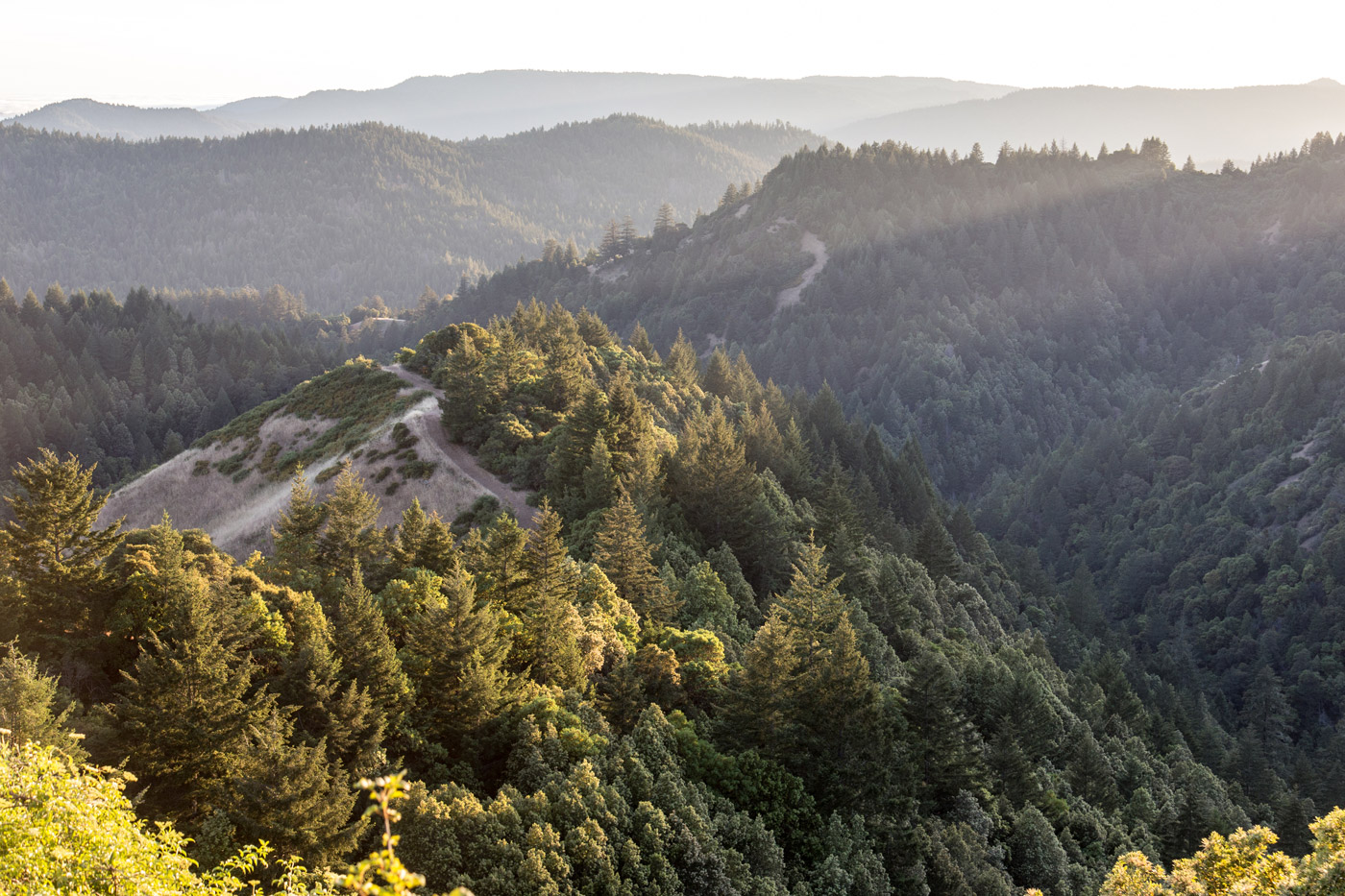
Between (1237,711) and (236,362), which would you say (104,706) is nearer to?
(1237,711)

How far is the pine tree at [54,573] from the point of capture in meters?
30.8

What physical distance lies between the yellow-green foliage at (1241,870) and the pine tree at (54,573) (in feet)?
115

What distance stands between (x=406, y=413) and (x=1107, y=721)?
61200 mm

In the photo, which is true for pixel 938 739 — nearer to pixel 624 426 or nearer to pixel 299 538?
pixel 299 538

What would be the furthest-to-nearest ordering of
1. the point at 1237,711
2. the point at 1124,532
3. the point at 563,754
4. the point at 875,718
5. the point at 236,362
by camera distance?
the point at 236,362, the point at 1124,532, the point at 1237,711, the point at 875,718, the point at 563,754

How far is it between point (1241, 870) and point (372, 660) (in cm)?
2577

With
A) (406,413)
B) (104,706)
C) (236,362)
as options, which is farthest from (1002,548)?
(236,362)

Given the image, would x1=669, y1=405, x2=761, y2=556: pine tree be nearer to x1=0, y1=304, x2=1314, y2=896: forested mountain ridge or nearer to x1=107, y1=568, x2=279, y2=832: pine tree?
x1=0, y1=304, x2=1314, y2=896: forested mountain ridge

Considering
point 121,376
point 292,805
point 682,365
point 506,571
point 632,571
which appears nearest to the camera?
point 292,805

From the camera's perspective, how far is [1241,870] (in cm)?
2158

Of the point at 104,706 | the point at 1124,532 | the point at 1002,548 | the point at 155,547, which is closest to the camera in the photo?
the point at 104,706

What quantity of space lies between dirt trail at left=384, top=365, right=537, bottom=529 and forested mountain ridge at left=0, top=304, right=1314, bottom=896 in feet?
11.6

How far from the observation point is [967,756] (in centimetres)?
3853

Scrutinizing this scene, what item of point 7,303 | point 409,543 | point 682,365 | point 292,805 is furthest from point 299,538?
point 7,303
